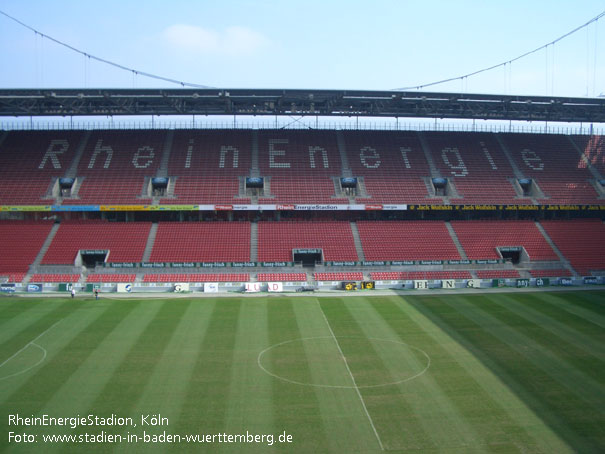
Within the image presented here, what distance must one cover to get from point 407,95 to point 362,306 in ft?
86.7

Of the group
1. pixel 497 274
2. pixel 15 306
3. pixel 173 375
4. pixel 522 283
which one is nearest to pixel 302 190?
pixel 497 274

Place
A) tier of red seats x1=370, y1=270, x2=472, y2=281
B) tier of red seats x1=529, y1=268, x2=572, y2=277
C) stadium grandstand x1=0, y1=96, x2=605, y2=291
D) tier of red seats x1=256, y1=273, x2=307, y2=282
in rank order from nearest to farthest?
tier of red seats x1=256, y1=273, x2=307, y2=282
tier of red seats x1=370, y1=270, x2=472, y2=281
stadium grandstand x1=0, y1=96, x2=605, y2=291
tier of red seats x1=529, y1=268, x2=572, y2=277

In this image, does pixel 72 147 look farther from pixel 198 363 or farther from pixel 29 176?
pixel 198 363

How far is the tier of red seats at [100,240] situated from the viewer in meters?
49.2

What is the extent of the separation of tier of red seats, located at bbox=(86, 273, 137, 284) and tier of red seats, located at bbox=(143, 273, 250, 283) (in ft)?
4.12

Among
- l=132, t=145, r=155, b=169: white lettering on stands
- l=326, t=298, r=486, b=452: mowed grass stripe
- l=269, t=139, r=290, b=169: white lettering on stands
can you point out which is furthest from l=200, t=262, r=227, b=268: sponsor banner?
l=326, t=298, r=486, b=452: mowed grass stripe

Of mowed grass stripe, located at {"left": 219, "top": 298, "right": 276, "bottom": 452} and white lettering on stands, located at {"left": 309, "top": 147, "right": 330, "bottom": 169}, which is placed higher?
white lettering on stands, located at {"left": 309, "top": 147, "right": 330, "bottom": 169}

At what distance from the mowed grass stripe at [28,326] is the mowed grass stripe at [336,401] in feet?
50.6

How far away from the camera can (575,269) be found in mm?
50062

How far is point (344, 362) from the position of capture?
87.4ft

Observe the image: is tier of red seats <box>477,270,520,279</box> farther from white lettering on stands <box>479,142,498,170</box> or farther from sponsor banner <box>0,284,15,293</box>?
sponsor banner <box>0,284,15,293</box>

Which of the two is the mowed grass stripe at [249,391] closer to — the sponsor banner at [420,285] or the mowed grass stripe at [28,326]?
the mowed grass stripe at [28,326]

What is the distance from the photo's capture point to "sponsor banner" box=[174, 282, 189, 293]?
148 ft

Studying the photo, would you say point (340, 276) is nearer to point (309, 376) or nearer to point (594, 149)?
point (309, 376)
